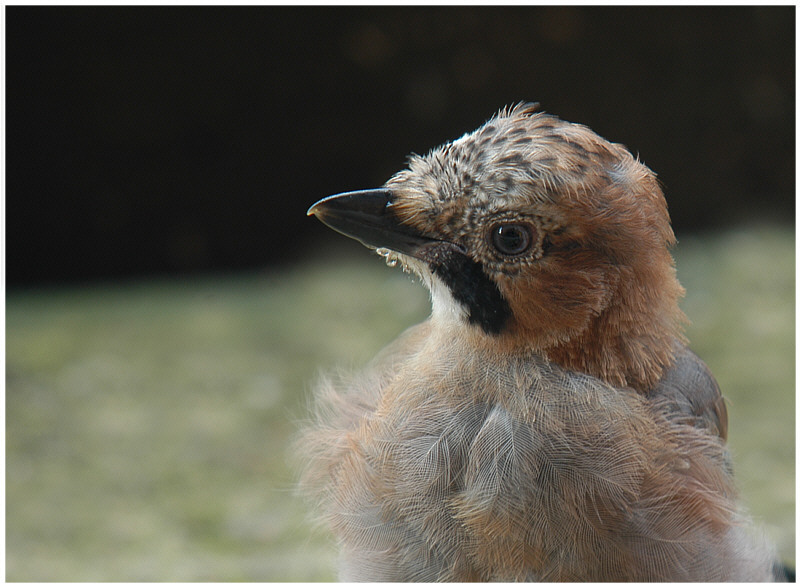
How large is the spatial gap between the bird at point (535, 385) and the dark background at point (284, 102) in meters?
3.31

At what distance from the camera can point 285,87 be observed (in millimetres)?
5051

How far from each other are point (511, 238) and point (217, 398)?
102 inches

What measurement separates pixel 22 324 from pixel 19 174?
3.11 feet

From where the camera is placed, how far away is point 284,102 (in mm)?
5082

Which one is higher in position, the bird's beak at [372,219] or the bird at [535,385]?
the bird's beak at [372,219]

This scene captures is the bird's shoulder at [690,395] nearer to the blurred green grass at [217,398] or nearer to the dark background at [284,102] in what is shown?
the blurred green grass at [217,398]

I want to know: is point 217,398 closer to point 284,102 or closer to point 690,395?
point 284,102

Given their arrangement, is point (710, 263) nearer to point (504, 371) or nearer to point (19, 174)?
point (504, 371)

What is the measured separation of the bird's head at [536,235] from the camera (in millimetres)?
1642

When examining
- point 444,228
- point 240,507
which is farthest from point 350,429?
point 240,507

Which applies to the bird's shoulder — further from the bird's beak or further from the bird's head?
the bird's beak

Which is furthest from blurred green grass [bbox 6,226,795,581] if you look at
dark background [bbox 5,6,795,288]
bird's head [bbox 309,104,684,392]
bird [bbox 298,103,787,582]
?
bird's head [bbox 309,104,684,392]

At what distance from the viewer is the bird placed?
5.49 ft

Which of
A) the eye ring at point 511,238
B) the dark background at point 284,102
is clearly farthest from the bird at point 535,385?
the dark background at point 284,102
